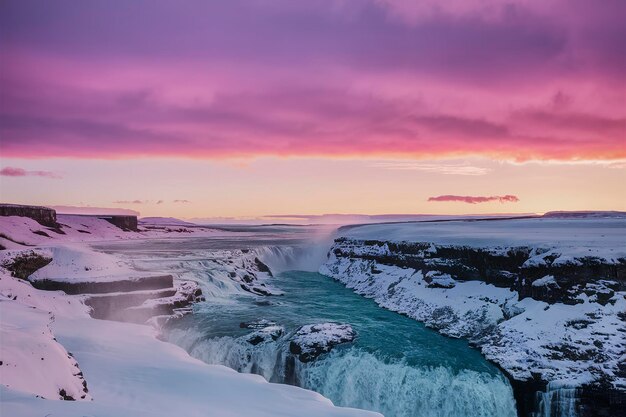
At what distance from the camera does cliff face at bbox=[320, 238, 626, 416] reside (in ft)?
63.0

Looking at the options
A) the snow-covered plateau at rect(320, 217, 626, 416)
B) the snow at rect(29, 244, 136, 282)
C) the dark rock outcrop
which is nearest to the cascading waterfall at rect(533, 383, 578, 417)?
the snow-covered plateau at rect(320, 217, 626, 416)

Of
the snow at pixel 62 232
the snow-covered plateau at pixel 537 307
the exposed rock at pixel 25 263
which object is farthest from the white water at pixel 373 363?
the snow at pixel 62 232

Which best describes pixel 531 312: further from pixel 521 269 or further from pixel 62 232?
pixel 62 232

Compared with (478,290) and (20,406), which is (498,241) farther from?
(20,406)

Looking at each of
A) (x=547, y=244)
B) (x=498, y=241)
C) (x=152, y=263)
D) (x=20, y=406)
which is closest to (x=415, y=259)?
(x=498, y=241)

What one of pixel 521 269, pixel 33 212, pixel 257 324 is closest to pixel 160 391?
pixel 257 324

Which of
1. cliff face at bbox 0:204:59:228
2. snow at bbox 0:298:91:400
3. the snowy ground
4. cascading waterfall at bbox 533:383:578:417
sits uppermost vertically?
cliff face at bbox 0:204:59:228

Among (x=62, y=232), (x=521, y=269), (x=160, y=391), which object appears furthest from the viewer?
(x=62, y=232)

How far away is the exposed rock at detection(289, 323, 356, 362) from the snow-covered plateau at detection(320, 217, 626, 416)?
7042mm

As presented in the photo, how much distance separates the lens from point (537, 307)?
25.3 meters

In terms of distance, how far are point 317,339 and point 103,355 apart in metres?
11.2

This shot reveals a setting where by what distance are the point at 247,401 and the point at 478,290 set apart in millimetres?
23813

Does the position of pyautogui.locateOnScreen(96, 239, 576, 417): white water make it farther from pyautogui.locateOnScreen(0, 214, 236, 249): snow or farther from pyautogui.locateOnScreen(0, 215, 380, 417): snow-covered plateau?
pyautogui.locateOnScreen(0, 214, 236, 249): snow

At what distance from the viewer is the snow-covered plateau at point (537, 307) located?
19.2 metres
